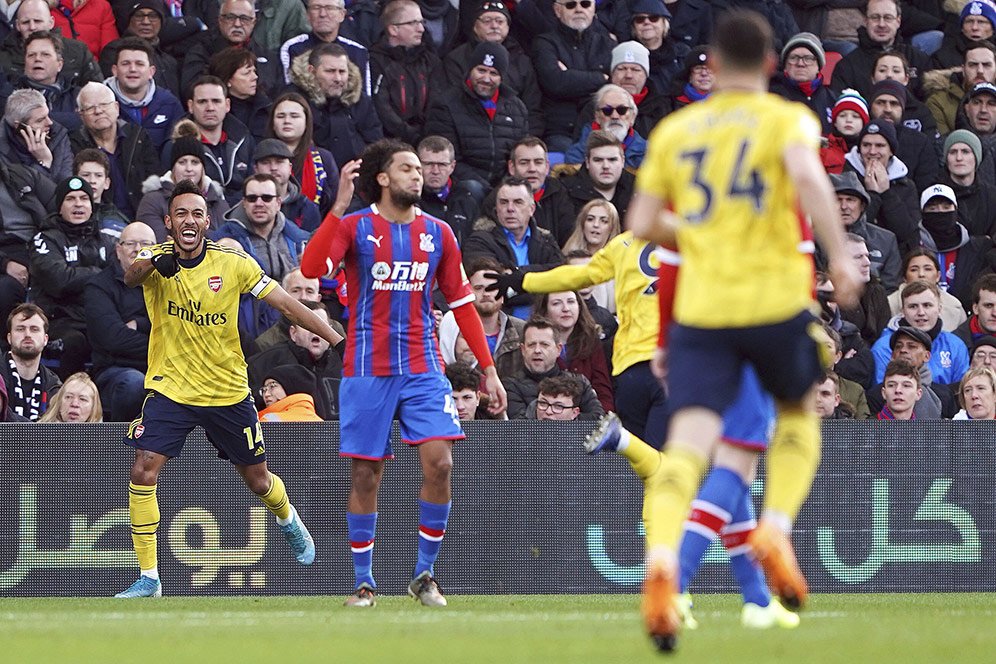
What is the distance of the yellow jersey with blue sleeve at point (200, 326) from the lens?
11789 millimetres

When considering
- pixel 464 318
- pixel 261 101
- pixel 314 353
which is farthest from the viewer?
pixel 261 101

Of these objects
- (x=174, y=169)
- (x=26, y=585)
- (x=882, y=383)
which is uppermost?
(x=174, y=169)

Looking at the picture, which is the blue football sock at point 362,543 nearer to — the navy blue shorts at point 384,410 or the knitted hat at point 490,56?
the navy blue shorts at point 384,410

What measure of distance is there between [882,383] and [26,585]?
6.59 m

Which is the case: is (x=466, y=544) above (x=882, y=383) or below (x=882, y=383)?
below

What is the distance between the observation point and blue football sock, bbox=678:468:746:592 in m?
6.95

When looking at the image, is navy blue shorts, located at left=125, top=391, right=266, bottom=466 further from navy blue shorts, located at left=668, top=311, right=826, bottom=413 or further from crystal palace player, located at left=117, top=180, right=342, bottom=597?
navy blue shorts, located at left=668, top=311, right=826, bottom=413

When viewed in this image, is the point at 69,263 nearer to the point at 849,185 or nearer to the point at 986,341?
the point at 849,185

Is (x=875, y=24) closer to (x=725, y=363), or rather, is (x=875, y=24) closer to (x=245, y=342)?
(x=245, y=342)

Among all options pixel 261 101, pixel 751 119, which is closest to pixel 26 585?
pixel 261 101

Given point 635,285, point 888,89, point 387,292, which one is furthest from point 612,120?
point 635,285

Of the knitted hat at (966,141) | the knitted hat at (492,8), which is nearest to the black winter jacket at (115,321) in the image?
the knitted hat at (492,8)

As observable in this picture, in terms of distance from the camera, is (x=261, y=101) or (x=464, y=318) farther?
(x=261, y=101)

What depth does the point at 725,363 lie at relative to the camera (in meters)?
6.69
